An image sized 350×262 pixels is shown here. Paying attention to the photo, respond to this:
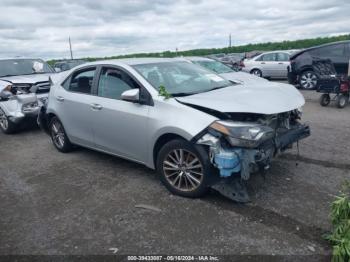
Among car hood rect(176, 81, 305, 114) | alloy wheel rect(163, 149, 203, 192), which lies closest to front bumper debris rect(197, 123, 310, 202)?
alloy wheel rect(163, 149, 203, 192)

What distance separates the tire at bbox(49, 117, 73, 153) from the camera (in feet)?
20.2

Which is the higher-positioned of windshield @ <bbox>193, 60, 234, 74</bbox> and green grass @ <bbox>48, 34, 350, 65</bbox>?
green grass @ <bbox>48, 34, 350, 65</bbox>

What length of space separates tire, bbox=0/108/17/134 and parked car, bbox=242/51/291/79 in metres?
13.2

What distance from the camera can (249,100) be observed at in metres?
4.04

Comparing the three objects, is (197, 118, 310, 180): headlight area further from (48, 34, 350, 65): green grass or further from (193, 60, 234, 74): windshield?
(48, 34, 350, 65): green grass

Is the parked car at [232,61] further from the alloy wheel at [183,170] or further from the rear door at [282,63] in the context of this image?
the alloy wheel at [183,170]

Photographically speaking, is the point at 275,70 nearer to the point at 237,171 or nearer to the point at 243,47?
the point at 237,171

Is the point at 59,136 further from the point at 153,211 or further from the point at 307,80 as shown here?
the point at 307,80

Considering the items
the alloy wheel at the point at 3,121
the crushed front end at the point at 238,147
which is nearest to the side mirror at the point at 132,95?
the crushed front end at the point at 238,147

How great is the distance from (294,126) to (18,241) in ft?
11.7

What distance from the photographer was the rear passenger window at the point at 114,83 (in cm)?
473

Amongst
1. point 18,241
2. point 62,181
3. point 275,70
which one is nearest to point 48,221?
point 18,241

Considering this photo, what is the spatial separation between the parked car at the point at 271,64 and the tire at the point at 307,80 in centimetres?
382

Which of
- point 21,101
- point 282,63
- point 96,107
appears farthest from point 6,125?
point 282,63
